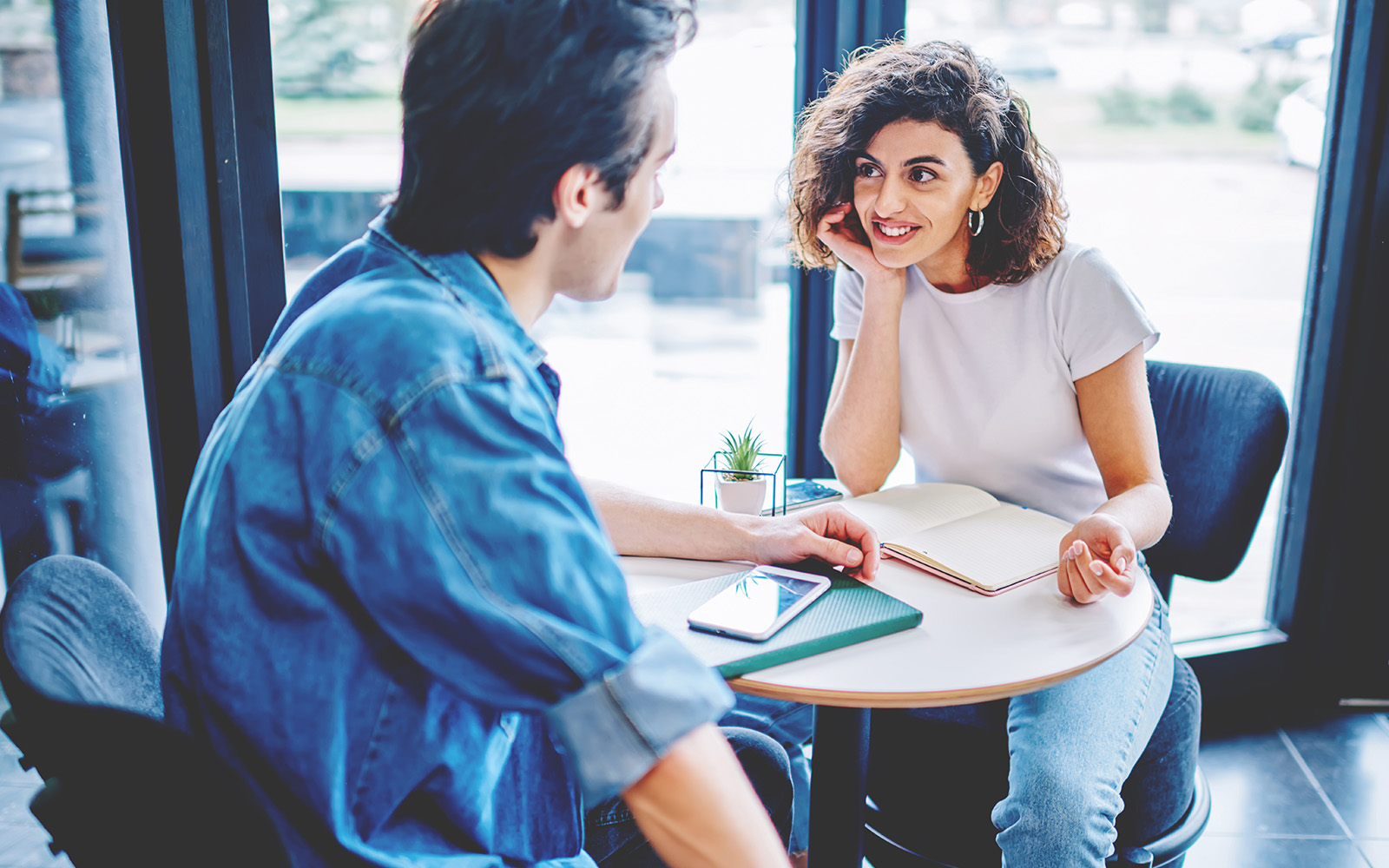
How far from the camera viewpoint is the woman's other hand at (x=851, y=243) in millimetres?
1736

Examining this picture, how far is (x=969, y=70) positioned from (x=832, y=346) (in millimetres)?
706

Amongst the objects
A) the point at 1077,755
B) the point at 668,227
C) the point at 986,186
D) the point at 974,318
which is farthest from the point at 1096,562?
the point at 668,227

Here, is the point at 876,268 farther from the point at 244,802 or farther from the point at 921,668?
the point at 244,802

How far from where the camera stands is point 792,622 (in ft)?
3.57

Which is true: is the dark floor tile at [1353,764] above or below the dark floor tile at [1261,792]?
above

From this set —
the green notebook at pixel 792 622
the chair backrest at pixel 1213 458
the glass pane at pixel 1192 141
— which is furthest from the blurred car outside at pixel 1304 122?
the green notebook at pixel 792 622

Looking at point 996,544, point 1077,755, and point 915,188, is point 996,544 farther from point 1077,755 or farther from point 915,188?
point 915,188

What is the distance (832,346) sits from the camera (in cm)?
217

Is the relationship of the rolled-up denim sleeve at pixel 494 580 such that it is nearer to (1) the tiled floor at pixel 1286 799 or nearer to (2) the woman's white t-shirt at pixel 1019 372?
(2) the woman's white t-shirt at pixel 1019 372

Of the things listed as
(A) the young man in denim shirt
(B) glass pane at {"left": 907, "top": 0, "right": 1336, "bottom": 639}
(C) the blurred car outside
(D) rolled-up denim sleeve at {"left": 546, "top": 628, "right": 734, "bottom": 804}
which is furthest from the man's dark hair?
(C) the blurred car outside

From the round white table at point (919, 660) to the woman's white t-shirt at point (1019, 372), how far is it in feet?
1.33

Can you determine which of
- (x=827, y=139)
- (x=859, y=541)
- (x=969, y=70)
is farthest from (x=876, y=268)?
(x=859, y=541)

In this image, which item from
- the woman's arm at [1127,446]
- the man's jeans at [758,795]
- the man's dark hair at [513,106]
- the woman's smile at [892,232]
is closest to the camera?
the man's dark hair at [513,106]

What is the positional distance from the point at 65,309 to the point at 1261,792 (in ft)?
8.39
